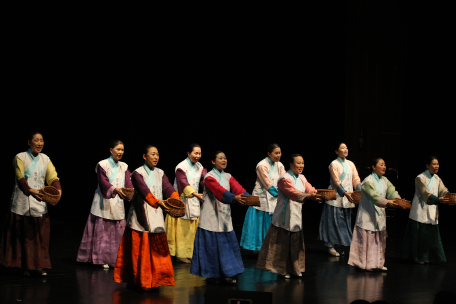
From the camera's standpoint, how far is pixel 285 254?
192 inches

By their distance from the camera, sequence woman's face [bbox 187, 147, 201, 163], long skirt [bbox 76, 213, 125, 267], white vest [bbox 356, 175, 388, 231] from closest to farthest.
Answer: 1. long skirt [bbox 76, 213, 125, 267]
2. white vest [bbox 356, 175, 388, 231]
3. woman's face [bbox 187, 147, 201, 163]

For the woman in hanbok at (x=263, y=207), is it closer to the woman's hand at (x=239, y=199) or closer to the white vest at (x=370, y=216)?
the white vest at (x=370, y=216)

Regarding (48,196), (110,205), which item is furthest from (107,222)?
(48,196)

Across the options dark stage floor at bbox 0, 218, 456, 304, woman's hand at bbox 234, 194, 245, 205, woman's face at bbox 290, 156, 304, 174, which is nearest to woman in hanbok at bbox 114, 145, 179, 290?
dark stage floor at bbox 0, 218, 456, 304

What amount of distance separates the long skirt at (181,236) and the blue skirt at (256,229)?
0.68m

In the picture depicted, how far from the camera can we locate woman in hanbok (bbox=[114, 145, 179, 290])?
4.25m

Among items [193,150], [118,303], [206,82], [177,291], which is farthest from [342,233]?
[206,82]

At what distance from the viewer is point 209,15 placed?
8625mm

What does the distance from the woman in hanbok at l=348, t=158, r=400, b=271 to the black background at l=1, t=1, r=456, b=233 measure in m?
3.18

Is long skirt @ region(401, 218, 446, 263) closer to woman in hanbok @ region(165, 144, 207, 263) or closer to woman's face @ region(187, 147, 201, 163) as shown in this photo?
woman in hanbok @ region(165, 144, 207, 263)

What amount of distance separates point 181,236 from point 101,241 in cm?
91

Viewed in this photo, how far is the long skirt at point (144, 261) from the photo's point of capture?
13.9ft

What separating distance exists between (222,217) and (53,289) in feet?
4.78

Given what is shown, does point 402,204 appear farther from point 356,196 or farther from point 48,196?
point 48,196
